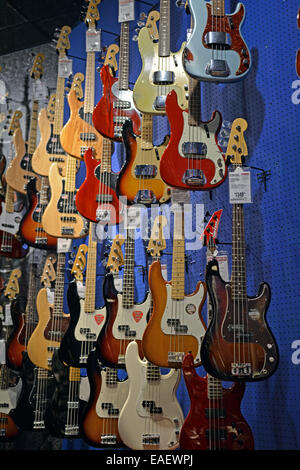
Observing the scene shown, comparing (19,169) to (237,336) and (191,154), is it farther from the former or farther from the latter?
(237,336)

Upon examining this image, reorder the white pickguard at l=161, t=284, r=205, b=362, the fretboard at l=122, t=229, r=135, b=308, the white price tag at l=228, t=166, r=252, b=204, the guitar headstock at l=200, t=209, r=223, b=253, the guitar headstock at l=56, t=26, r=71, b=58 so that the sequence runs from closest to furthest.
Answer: the white price tag at l=228, t=166, r=252, b=204 → the white pickguard at l=161, t=284, r=205, b=362 → the guitar headstock at l=200, t=209, r=223, b=253 → the fretboard at l=122, t=229, r=135, b=308 → the guitar headstock at l=56, t=26, r=71, b=58

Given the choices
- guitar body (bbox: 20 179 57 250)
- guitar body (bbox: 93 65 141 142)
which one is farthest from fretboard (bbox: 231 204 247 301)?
guitar body (bbox: 20 179 57 250)

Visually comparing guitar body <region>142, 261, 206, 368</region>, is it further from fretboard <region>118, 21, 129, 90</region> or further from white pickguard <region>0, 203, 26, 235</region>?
white pickguard <region>0, 203, 26, 235</region>

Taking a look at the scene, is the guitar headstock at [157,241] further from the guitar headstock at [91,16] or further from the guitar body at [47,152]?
the guitar headstock at [91,16]

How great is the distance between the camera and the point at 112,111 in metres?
3.18

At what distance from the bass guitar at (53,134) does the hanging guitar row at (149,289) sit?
11mm

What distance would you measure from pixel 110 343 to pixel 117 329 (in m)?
0.08

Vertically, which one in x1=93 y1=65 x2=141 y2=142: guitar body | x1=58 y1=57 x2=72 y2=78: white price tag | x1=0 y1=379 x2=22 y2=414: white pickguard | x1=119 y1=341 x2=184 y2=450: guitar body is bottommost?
x1=0 y1=379 x2=22 y2=414: white pickguard

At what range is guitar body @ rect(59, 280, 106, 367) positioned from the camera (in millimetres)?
3199

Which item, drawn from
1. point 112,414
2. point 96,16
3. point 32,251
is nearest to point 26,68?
point 96,16

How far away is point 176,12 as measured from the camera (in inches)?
141

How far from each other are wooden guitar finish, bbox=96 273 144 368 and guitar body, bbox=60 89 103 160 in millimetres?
1094

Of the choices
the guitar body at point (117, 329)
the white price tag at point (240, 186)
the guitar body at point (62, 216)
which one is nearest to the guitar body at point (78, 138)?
the guitar body at point (62, 216)

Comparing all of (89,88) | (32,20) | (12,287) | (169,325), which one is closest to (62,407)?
(169,325)
